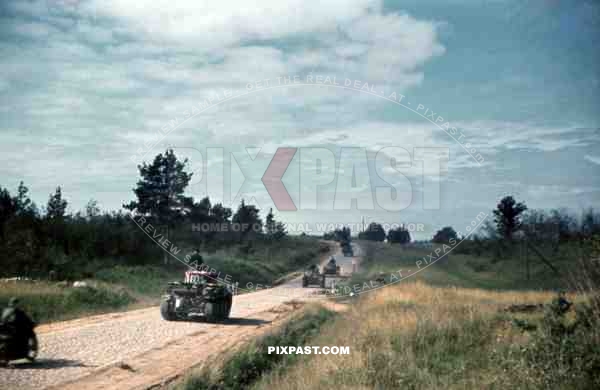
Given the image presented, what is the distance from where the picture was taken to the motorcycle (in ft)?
28.0

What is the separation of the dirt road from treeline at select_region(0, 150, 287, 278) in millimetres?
8902

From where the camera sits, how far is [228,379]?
9.48 m

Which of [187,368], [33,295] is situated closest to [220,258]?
[33,295]

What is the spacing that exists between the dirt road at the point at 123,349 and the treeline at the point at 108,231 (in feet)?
29.2

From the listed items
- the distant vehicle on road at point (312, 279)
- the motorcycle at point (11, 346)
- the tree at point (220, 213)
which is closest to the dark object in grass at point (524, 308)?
the motorcycle at point (11, 346)

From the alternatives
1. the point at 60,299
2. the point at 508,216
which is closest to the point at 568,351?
the point at 60,299

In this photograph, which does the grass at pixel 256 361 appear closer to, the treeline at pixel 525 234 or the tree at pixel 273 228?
the treeline at pixel 525 234

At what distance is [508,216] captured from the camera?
44375 millimetres

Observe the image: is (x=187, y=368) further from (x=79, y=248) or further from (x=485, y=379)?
(x=79, y=248)

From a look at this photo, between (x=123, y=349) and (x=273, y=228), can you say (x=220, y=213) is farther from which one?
(x=123, y=349)

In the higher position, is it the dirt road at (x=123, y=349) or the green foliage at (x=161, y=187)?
the green foliage at (x=161, y=187)

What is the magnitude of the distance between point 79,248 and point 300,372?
71.0ft

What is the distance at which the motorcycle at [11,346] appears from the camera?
8547 mm

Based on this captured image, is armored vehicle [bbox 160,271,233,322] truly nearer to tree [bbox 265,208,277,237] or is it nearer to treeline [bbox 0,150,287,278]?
treeline [bbox 0,150,287,278]
